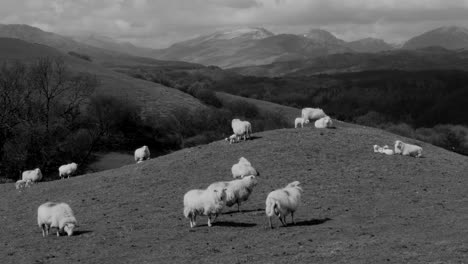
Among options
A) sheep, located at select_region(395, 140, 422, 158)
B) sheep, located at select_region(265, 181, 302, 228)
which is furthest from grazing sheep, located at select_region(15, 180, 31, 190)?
sheep, located at select_region(395, 140, 422, 158)

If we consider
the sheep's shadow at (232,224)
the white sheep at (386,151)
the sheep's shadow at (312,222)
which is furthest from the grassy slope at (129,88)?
the sheep's shadow at (312,222)

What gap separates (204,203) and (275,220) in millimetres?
3169

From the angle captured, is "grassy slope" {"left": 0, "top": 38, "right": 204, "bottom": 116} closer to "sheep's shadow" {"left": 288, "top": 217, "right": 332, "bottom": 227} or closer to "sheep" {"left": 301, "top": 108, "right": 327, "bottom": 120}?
"sheep" {"left": 301, "top": 108, "right": 327, "bottom": 120}

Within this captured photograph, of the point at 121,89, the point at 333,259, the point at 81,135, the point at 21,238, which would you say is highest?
the point at 121,89

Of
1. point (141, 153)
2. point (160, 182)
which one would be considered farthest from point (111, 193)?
point (141, 153)

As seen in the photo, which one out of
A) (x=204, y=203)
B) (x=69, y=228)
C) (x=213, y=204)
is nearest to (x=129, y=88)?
(x=69, y=228)

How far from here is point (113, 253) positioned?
64.5ft

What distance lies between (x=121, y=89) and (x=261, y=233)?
99856 millimetres

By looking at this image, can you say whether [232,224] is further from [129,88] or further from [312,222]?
[129,88]

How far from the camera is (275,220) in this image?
23.2 metres

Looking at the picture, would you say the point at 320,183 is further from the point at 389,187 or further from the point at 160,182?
the point at 160,182

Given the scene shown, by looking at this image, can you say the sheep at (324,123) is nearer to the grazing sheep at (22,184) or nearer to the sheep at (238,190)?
the sheep at (238,190)

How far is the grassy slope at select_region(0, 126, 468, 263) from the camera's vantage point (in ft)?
59.1

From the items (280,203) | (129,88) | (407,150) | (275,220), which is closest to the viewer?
(280,203)
